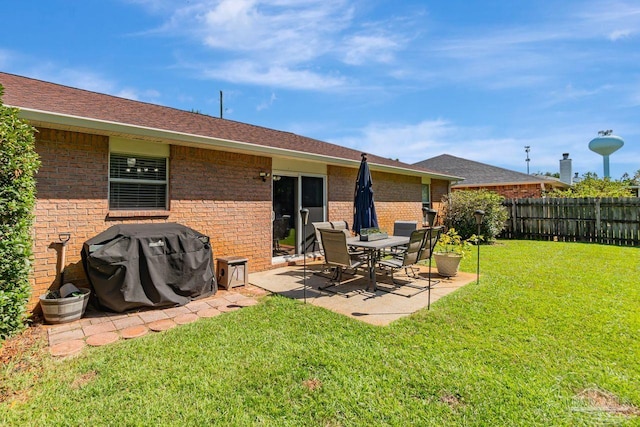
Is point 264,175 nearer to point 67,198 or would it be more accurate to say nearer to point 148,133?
point 148,133

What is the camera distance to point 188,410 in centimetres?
249

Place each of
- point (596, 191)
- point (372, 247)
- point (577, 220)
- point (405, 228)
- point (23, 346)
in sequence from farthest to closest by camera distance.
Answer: point (596, 191) < point (577, 220) < point (405, 228) < point (372, 247) < point (23, 346)

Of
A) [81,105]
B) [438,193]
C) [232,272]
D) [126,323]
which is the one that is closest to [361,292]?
[232,272]

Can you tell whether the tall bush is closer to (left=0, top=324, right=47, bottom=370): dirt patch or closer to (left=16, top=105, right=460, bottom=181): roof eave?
(left=0, top=324, right=47, bottom=370): dirt patch

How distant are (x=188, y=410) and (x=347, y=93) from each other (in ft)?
37.5

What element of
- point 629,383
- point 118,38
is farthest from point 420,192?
point 118,38

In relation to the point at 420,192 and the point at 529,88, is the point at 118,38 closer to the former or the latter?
the point at 420,192

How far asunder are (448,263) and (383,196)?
4.93 meters

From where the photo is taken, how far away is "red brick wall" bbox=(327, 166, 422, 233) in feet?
31.6

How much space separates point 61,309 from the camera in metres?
4.25

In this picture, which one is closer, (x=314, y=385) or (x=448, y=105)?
(x=314, y=385)

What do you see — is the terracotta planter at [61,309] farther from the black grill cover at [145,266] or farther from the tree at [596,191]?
the tree at [596,191]

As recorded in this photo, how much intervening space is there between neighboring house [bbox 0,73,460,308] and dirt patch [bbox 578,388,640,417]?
19.9ft

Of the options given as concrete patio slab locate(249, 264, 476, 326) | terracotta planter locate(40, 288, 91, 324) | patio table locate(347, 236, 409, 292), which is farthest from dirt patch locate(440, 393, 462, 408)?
terracotta planter locate(40, 288, 91, 324)
